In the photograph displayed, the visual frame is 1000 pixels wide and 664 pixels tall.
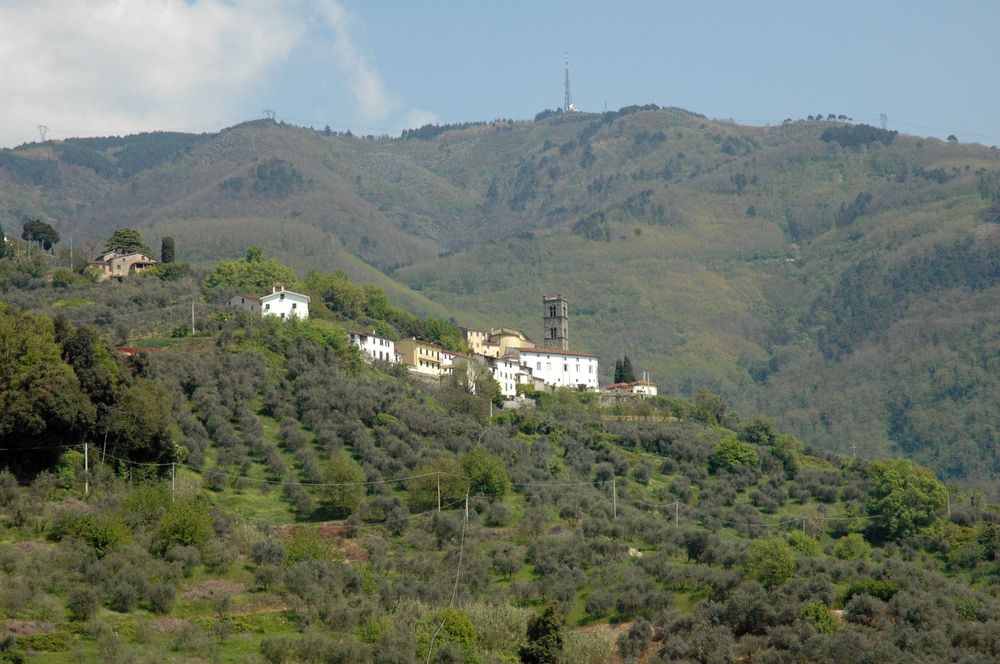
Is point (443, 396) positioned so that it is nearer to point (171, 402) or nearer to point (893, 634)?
point (171, 402)

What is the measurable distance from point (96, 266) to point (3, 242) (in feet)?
39.6

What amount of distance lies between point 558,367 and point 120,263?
43048 millimetres

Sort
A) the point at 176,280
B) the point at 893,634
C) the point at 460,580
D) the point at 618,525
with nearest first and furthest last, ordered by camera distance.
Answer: the point at 893,634, the point at 460,580, the point at 618,525, the point at 176,280

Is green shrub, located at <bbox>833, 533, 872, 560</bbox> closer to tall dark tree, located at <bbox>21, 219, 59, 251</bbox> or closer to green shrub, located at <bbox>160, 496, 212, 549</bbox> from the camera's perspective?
green shrub, located at <bbox>160, 496, 212, 549</bbox>

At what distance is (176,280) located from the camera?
440 feet

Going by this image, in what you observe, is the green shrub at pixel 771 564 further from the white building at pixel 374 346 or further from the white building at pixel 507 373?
the white building at pixel 507 373

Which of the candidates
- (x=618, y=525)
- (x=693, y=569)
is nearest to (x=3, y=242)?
(x=618, y=525)

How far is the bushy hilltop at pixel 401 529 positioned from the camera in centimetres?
5881

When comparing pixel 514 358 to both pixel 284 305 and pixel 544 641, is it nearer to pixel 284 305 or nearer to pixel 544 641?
pixel 284 305

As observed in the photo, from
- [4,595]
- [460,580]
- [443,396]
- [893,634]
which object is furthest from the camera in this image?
[443,396]

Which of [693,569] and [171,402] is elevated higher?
[171,402]

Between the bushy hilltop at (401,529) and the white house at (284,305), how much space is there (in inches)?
396

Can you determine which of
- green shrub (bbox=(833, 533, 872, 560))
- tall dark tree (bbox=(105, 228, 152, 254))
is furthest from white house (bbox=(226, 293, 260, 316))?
green shrub (bbox=(833, 533, 872, 560))

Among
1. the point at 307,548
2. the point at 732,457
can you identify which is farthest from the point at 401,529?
the point at 732,457
